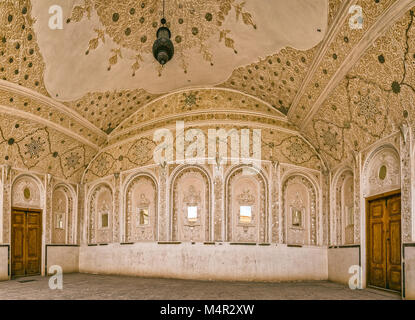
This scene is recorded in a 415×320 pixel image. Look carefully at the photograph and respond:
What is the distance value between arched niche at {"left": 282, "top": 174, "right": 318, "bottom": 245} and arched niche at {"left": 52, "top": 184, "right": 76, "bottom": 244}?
7.12 meters

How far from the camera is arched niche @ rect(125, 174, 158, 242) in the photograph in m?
11.5

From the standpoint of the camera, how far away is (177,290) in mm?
8195

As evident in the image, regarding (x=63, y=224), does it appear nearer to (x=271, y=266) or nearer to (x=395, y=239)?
(x=271, y=266)

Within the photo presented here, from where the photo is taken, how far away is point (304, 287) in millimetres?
8938

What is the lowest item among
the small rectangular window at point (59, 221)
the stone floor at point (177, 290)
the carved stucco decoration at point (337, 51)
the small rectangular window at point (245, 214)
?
the stone floor at point (177, 290)

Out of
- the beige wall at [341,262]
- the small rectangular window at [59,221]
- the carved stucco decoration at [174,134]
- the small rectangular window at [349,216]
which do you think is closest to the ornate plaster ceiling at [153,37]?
the carved stucco decoration at [174,134]

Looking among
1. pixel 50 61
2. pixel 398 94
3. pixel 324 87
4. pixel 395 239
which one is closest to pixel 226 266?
pixel 395 239

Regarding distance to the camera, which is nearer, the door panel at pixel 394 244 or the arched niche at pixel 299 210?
the door panel at pixel 394 244

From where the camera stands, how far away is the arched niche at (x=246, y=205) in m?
10.7

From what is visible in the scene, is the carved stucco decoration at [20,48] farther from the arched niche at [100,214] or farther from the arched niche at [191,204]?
the arched niche at [191,204]

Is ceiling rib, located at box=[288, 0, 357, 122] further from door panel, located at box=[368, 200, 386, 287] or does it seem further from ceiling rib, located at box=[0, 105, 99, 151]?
ceiling rib, located at box=[0, 105, 99, 151]

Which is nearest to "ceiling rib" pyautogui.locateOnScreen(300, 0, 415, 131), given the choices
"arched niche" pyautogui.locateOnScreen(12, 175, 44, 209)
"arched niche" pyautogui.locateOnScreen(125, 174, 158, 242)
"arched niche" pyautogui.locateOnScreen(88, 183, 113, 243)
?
→ "arched niche" pyautogui.locateOnScreen(125, 174, 158, 242)

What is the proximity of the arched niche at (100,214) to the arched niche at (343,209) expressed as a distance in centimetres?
712

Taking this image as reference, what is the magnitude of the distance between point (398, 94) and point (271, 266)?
5.62 meters
